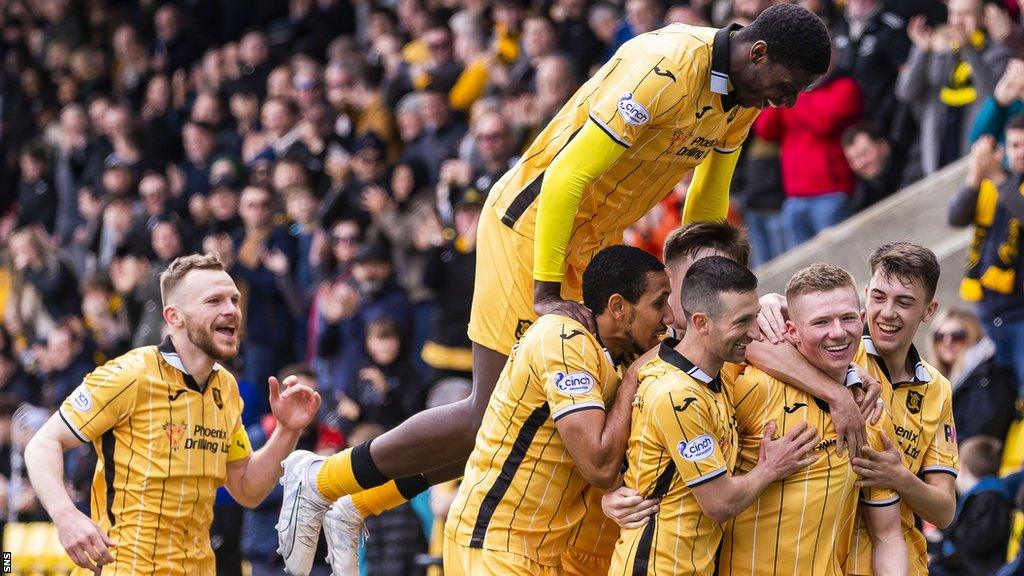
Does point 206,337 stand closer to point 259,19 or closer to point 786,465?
point 786,465

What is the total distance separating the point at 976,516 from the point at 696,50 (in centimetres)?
347

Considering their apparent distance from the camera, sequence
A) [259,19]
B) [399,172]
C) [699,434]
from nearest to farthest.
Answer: [699,434] < [399,172] < [259,19]

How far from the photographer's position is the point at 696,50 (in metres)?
6.27

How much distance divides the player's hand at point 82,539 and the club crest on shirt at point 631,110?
253 centimetres

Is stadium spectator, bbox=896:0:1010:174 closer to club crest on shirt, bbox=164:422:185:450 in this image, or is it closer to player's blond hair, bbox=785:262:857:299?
player's blond hair, bbox=785:262:857:299

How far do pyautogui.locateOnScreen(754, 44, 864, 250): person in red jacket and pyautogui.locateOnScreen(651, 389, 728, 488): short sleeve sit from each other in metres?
5.39

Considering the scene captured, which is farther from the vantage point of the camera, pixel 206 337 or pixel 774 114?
pixel 774 114

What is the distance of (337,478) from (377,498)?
9.6 inches

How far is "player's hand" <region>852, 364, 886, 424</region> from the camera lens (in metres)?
5.84

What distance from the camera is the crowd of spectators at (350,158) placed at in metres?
10.5

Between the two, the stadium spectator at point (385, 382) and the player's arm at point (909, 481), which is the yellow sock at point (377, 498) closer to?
the player's arm at point (909, 481)

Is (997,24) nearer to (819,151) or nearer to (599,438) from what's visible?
(819,151)

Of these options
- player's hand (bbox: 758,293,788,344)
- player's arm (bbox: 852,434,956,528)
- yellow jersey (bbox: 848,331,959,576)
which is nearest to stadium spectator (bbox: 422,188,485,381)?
player's hand (bbox: 758,293,788,344)

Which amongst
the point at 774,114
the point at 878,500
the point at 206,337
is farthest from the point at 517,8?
the point at 878,500
